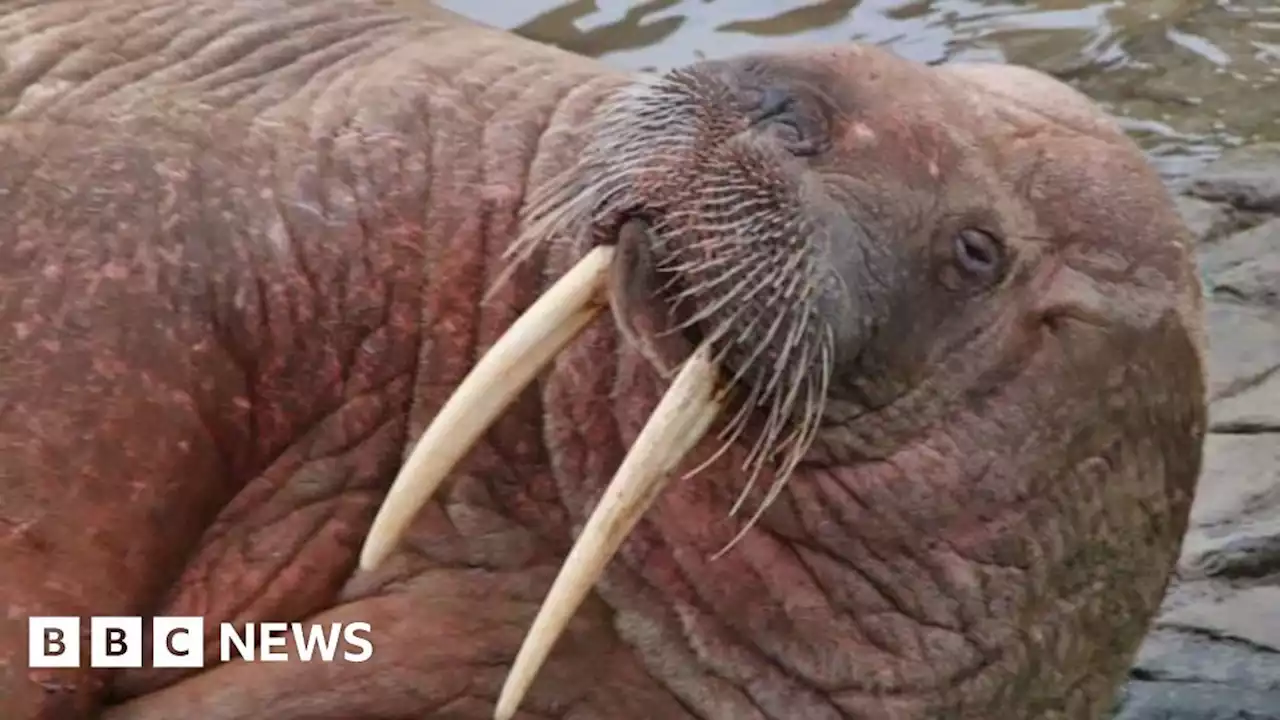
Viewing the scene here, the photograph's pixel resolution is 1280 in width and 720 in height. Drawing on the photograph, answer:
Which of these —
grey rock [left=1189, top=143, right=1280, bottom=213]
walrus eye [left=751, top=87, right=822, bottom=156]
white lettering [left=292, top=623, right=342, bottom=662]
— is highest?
walrus eye [left=751, top=87, right=822, bottom=156]

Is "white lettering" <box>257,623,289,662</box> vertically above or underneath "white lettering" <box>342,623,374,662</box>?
underneath

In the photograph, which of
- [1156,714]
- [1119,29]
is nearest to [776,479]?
[1156,714]

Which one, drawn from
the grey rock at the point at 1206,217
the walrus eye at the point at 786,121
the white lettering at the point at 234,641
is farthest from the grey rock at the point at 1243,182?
the white lettering at the point at 234,641

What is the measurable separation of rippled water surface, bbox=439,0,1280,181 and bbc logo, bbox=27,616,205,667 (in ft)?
15.7

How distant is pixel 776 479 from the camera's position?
147 inches

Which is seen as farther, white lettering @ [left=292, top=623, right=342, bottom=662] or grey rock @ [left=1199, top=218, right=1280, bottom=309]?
grey rock @ [left=1199, top=218, right=1280, bottom=309]

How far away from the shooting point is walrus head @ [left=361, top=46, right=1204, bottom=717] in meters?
3.37

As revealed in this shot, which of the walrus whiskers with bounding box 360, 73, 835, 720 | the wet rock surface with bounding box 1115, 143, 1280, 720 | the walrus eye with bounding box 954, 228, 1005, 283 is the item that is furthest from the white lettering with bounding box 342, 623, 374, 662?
the wet rock surface with bounding box 1115, 143, 1280, 720

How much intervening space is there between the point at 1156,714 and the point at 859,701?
1224 mm

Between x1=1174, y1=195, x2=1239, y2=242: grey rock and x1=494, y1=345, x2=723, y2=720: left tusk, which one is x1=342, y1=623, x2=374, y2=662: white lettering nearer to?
x1=494, y1=345, x2=723, y2=720: left tusk

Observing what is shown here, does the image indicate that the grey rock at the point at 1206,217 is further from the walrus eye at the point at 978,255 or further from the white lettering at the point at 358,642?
the white lettering at the point at 358,642

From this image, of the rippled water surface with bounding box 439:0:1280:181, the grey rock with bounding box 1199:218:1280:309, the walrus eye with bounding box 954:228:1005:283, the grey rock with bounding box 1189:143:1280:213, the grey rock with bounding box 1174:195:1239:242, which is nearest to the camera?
the walrus eye with bounding box 954:228:1005:283

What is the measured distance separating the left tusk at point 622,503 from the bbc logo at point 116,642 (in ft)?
2.33

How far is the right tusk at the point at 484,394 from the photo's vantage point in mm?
3270
